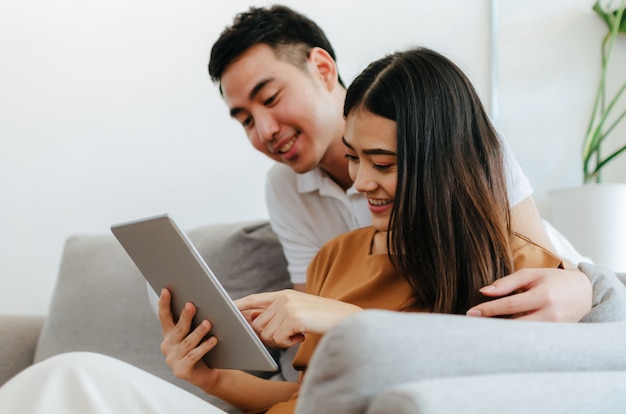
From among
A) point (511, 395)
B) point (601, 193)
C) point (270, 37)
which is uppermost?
point (270, 37)

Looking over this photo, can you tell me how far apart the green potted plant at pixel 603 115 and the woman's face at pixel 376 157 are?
3.77ft

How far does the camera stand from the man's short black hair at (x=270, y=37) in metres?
1.69

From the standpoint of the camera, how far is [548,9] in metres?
2.34

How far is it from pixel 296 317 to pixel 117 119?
1.67m

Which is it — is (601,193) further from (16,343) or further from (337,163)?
(16,343)

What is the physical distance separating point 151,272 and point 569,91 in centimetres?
160

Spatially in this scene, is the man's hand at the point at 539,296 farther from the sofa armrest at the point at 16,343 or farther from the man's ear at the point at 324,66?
the sofa armrest at the point at 16,343

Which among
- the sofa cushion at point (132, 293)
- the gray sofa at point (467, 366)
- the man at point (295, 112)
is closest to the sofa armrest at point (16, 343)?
the sofa cushion at point (132, 293)

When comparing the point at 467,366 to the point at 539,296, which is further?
the point at 539,296

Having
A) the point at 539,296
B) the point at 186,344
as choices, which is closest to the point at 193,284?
the point at 186,344

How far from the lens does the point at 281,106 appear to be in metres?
1.68

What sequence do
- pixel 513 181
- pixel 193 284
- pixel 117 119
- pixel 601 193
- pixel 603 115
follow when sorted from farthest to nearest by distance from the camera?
pixel 117 119 → pixel 603 115 → pixel 601 193 → pixel 513 181 → pixel 193 284

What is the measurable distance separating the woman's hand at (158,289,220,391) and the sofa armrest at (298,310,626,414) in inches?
18.5

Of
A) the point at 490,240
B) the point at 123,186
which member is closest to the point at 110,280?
the point at 123,186
